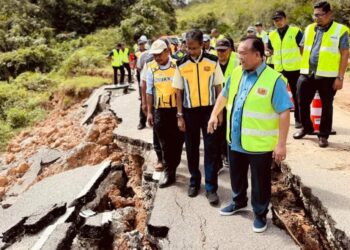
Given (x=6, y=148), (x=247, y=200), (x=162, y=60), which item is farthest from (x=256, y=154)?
(x=6, y=148)

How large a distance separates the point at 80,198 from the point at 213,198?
75.1 inches

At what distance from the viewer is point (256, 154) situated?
3973mm

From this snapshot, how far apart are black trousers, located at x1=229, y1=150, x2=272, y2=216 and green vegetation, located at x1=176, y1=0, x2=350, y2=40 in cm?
2116

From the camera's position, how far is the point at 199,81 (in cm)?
479

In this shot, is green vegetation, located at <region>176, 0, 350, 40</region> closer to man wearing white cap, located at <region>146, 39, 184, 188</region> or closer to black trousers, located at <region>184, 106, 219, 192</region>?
man wearing white cap, located at <region>146, 39, 184, 188</region>

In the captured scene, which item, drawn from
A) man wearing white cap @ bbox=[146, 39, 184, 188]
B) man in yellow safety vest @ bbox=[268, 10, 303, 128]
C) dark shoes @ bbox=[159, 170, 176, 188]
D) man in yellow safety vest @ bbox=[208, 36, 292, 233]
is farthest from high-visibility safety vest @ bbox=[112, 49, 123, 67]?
man in yellow safety vest @ bbox=[208, 36, 292, 233]

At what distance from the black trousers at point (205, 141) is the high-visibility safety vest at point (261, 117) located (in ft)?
2.88

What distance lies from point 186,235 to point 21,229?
220cm

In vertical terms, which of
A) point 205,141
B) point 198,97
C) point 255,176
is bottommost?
point 255,176

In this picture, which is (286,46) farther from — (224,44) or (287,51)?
(224,44)

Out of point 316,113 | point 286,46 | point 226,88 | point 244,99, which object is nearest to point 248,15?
point 286,46

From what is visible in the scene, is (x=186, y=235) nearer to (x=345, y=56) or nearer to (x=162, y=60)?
(x=162, y=60)

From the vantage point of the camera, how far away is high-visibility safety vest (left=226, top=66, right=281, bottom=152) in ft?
12.5

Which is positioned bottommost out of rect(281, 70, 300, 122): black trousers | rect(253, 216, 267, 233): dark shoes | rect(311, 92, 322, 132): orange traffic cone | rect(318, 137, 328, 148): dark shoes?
rect(253, 216, 267, 233): dark shoes
